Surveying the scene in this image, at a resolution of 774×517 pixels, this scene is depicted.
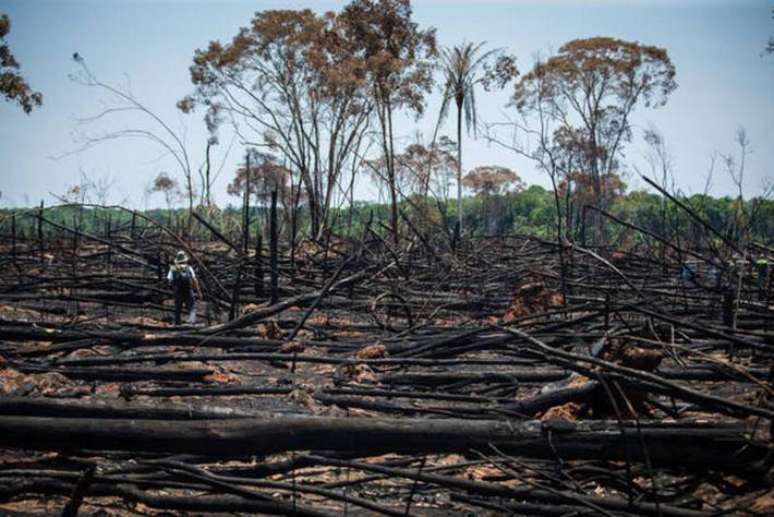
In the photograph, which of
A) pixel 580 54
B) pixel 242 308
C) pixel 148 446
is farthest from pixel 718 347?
pixel 580 54

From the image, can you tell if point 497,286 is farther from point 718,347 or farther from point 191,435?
point 191,435

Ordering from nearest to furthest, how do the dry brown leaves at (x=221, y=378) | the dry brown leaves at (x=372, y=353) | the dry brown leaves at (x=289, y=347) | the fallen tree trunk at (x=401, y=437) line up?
the fallen tree trunk at (x=401, y=437) < the dry brown leaves at (x=221, y=378) < the dry brown leaves at (x=372, y=353) < the dry brown leaves at (x=289, y=347)

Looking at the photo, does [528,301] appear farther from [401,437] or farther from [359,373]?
[401,437]

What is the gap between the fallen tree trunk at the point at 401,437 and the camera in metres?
2.76

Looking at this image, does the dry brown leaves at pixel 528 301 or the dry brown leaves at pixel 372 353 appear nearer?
the dry brown leaves at pixel 372 353

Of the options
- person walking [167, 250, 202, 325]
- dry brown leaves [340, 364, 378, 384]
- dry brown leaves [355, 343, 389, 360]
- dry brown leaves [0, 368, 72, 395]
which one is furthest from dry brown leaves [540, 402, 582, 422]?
person walking [167, 250, 202, 325]

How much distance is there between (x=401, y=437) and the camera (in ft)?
9.20

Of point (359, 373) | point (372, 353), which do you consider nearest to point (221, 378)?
point (359, 373)

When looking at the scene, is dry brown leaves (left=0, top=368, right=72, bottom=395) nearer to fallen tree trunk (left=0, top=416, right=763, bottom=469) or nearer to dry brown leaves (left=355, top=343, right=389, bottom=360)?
fallen tree trunk (left=0, top=416, right=763, bottom=469)

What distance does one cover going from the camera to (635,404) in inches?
156

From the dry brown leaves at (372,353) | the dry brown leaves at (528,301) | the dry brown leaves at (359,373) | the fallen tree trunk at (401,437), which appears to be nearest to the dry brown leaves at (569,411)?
the fallen tree trunk at (401,437)

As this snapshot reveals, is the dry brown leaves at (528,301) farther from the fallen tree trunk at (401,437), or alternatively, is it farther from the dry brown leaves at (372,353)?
the fallen tree trunk at (401,437)

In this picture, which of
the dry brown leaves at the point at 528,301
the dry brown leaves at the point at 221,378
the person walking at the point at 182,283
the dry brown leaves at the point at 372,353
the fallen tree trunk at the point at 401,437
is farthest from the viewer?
the person walking at the point at 182,283

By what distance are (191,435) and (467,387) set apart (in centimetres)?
316
